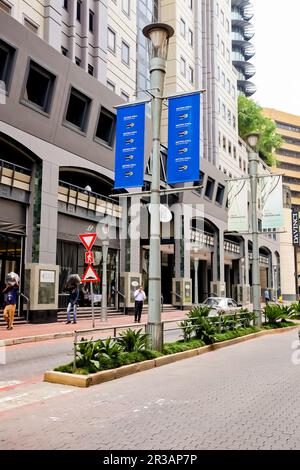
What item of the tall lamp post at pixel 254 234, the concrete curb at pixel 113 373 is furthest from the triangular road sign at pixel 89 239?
the tall lamp post at pixel 254 234

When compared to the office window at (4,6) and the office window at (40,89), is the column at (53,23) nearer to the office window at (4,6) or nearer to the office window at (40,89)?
the office window at (4,6)

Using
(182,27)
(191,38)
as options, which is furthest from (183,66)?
(191,38)

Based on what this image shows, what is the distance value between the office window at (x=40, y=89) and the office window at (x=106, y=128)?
4.85m

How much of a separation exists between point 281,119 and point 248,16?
2460cm

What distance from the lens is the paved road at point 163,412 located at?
16.4 ft

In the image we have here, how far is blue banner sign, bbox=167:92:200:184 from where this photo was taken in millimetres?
10938

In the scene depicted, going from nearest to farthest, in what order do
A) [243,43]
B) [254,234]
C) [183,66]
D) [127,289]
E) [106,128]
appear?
[254,234] → [106,128] → [127,289] → [183,66] → [243,43]

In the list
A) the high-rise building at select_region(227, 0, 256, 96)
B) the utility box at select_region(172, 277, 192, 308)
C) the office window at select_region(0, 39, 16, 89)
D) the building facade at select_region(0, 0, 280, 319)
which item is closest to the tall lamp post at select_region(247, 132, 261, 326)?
the building facade at select_region(0, 0, 280, 319)

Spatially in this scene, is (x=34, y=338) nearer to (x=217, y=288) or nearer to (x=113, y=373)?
(x=113, y=373)

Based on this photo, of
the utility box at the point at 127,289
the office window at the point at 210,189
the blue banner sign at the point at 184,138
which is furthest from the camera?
the office window at the point at 210,189

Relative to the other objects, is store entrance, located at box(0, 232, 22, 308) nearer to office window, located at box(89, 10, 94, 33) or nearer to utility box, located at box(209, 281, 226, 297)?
office window, located at box(89, 10, 94, 33)

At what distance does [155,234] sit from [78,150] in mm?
12963

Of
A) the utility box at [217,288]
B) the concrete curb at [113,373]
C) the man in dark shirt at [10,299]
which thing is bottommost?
the concrete curb at [113,373]

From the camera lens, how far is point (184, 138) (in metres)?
Result: 11.1
